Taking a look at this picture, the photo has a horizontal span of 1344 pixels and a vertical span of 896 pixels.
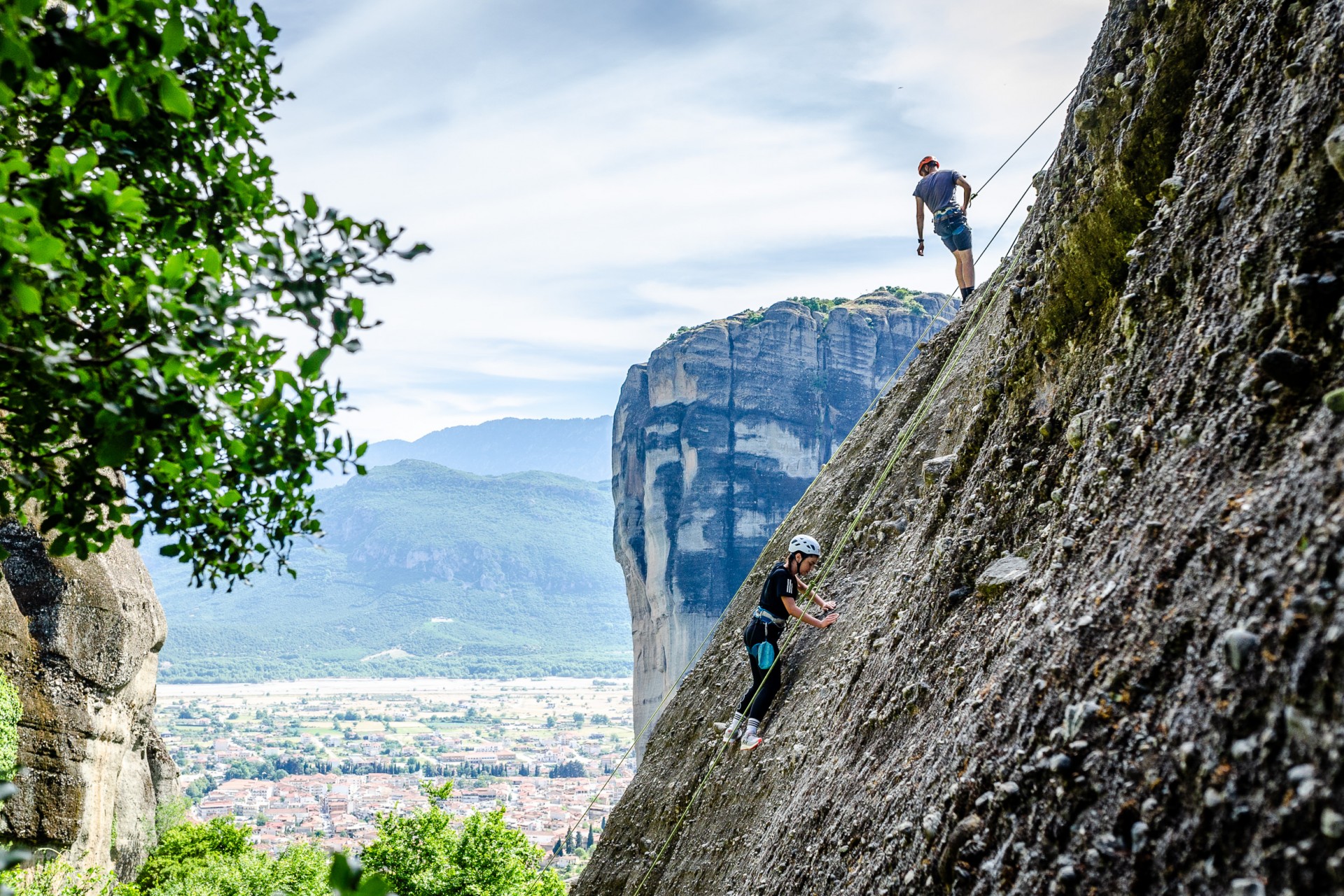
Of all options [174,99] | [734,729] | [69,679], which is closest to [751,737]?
[734,729]

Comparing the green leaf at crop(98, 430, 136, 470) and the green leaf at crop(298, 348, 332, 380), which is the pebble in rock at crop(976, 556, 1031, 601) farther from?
the green leaf at crop(98, 430, 136, 470)

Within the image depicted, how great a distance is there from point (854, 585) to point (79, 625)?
17848 mm

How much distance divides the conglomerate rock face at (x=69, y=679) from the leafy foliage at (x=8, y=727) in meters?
0.34

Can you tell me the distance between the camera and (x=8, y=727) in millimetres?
16656

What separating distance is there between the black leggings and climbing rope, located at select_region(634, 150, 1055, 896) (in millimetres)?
27

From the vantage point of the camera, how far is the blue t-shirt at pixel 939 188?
38.8 feet

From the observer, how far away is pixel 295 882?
80.4 ft

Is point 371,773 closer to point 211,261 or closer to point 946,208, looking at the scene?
point 946,208

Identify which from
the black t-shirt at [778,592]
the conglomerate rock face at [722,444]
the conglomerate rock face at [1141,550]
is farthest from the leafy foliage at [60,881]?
the conglomerate rock face at [722,444]

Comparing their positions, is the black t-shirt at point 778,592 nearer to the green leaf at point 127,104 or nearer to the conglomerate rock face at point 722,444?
the green leaf at point 127,104

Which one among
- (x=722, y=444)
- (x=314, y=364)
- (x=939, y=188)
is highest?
(x=939, y=188)

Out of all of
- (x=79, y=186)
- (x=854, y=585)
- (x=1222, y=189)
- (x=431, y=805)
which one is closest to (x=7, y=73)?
(x=79, y=186)

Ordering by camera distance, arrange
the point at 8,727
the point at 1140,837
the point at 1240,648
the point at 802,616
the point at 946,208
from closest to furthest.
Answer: the point at 1240,648
the point at 1140,837
the point at 802,616
the point at 946,208
the point at 8,727

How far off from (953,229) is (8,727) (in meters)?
19.5
